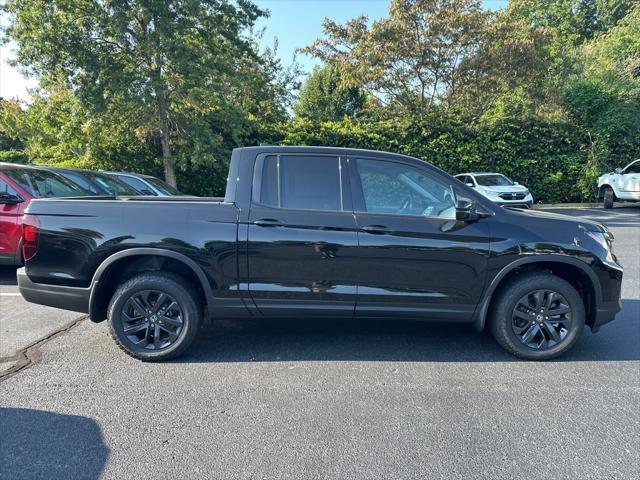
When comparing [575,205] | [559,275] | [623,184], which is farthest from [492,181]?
[559,275]

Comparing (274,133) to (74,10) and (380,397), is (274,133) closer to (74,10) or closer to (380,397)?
(74,10)

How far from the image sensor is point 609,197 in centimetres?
1585

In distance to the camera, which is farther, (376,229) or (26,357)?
(26,357)

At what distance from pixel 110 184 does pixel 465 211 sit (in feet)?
22.7

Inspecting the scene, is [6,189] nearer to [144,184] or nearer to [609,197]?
[144,184]

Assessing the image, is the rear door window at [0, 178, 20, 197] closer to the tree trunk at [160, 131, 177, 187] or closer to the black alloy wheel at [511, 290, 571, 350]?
the black alloy wheel at [511, 290, 571, 350]

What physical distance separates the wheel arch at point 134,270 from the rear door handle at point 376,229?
145cm

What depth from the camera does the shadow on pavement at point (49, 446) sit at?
2.32 m

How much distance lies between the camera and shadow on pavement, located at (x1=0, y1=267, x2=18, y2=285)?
6246 millimetres

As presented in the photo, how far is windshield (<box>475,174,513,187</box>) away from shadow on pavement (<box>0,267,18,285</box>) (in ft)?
43.2

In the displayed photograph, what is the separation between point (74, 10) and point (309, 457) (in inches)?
532

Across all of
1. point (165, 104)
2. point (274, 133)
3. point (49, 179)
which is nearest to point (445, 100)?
point (274, 133)

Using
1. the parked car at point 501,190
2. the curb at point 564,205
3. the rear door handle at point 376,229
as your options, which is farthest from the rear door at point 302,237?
the curb at point 564,205

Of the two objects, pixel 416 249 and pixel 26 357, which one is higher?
pixel 416 249
